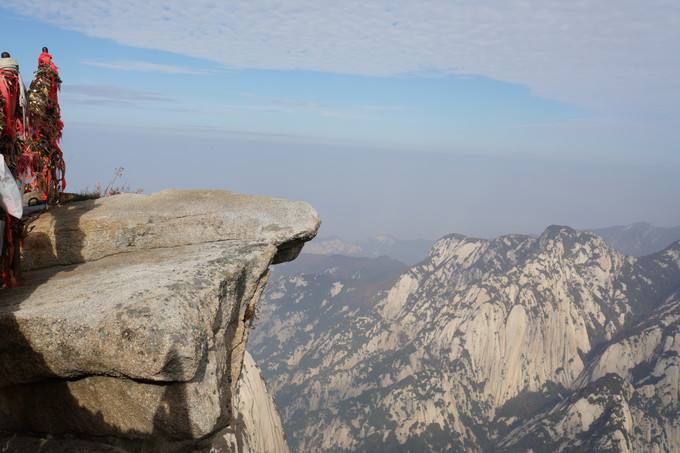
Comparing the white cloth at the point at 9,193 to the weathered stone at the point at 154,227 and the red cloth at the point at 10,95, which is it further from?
the weathered stone at the point at 154,227

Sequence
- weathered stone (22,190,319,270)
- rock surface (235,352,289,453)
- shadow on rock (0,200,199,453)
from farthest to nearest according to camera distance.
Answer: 1. rock surface (235,352,289,453)
2. weathered stone (22,190,319,270)
3. shadow on rock (0,200,199,453)

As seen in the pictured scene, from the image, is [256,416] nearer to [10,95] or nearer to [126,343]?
[126,343]

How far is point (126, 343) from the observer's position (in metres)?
10.6

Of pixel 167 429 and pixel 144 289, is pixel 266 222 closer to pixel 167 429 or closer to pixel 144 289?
pixel 144 289

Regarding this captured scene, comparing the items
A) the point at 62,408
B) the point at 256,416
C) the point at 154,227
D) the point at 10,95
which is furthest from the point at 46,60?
the point at 256,416

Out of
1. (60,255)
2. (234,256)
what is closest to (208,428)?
(234,256)

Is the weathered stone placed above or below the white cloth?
below

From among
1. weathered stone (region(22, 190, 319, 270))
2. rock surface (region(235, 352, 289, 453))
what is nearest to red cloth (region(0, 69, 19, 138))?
weathered stone (region(22, 190, 319, 270))

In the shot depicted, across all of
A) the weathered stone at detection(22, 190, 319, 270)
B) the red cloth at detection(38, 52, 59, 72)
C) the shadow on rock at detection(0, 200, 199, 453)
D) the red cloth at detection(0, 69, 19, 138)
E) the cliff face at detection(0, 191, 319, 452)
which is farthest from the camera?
the red cloth at detection(38, 52, 59, 72)

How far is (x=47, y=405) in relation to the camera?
12141mm

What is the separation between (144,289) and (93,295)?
1.35 metres

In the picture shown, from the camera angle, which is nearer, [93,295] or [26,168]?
[93,295]

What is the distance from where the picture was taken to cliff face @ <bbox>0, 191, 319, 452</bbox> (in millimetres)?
10727

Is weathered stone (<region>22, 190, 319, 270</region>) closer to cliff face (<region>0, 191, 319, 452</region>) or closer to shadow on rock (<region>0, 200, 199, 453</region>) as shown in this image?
cliff face (<region>0, 191, 319, 452</region>)
